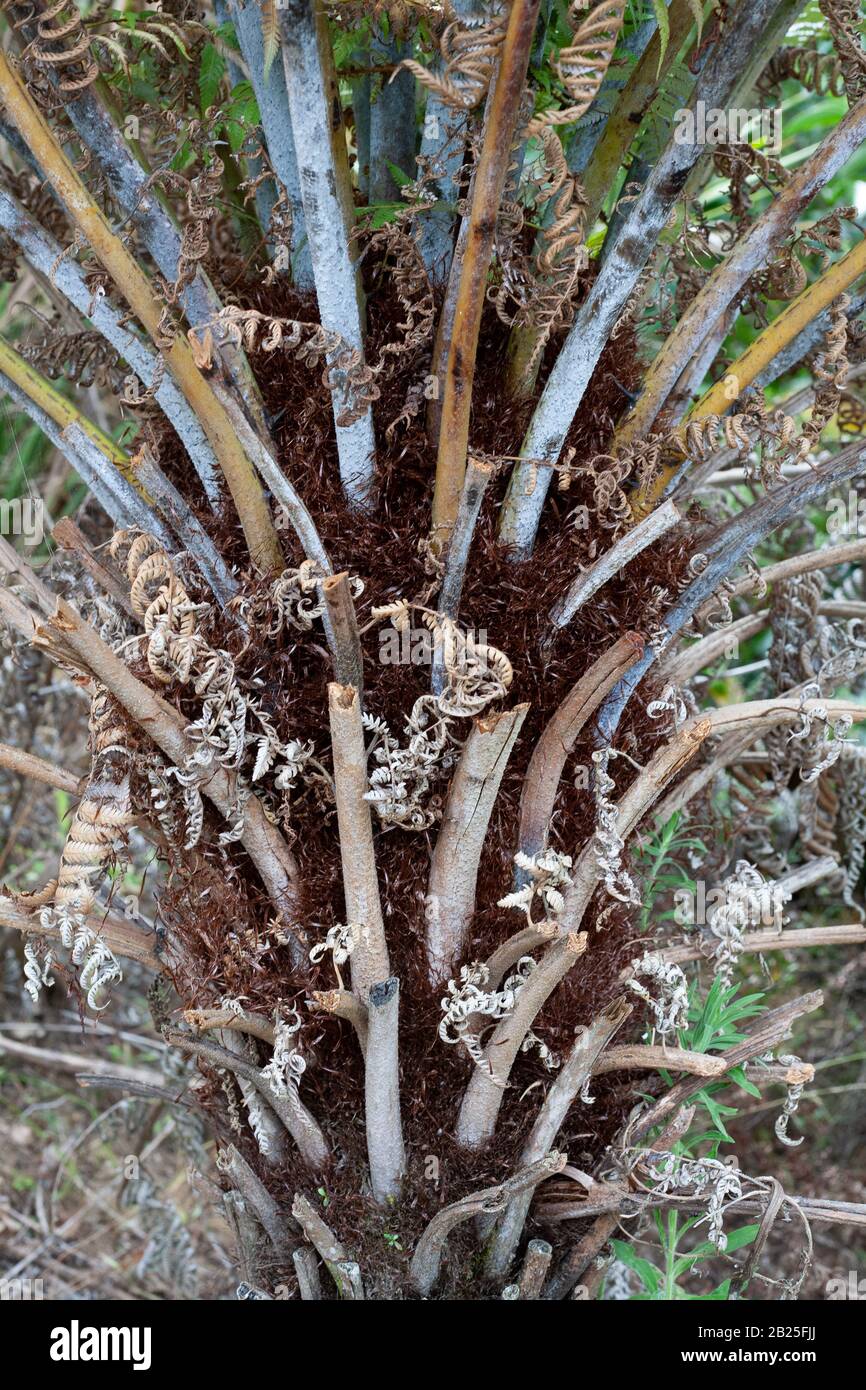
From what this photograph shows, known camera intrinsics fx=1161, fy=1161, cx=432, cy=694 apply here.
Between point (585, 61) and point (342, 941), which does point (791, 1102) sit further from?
point (585, 61)

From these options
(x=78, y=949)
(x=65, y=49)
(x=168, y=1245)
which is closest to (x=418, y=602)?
(x=78, y=949)

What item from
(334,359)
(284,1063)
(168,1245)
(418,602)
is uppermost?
(334,359)

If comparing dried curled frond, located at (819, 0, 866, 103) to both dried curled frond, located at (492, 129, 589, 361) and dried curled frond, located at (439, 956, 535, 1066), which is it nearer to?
dried curled frond, located at (492, 129, 589, 361)

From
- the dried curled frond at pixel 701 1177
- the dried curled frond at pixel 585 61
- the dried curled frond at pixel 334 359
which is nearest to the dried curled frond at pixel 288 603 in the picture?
the dried curled frond at pixel 334 359

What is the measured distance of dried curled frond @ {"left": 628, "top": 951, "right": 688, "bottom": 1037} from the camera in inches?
38.4

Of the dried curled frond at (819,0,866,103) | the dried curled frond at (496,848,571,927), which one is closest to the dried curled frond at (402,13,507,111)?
the dried curled frond at (819,0,866,103)

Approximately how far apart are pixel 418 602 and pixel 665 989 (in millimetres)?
392

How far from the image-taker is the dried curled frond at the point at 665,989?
97 centimetres

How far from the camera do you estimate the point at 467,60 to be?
73 centimetres

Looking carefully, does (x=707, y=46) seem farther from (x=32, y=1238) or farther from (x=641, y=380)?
(x=32, y=1238)

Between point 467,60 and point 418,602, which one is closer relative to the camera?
point 467,60

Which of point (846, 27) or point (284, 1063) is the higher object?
point (846, 27)

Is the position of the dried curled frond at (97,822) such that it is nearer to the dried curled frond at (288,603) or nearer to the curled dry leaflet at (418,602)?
the curled dry leaflet at (418,602)

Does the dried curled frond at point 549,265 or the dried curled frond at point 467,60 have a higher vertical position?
the dried curled frond at point 467,60
